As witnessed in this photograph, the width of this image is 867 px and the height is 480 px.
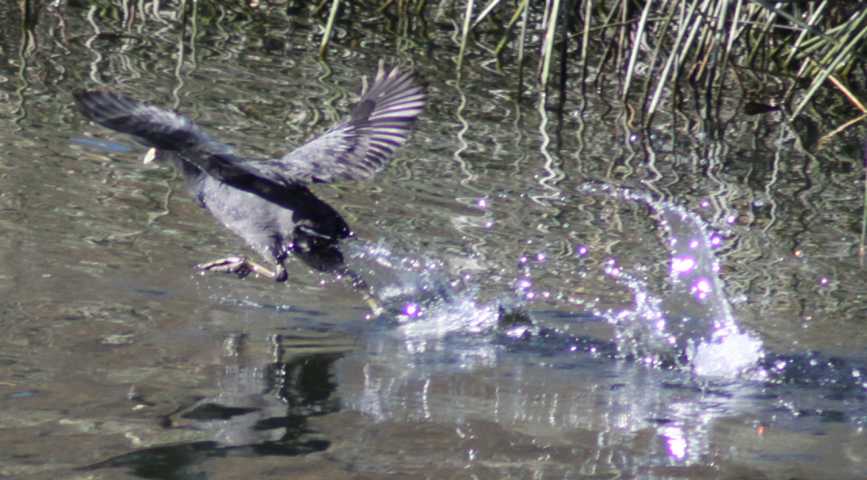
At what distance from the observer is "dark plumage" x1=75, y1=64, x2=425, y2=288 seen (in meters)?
5.30

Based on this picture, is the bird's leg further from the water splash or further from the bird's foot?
the water splash

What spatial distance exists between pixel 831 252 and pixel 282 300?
254 cm

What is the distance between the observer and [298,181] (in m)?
5.23

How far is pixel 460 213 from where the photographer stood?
6344 mm

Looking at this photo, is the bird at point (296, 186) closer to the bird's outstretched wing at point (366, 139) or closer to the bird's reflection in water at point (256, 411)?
the bird's outstretched wing at point (366, 139)

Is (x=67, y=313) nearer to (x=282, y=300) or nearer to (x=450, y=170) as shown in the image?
(x=282, y=300)

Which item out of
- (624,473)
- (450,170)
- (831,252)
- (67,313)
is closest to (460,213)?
(450,170)

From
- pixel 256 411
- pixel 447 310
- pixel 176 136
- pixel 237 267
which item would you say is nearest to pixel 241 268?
pixel 237 267

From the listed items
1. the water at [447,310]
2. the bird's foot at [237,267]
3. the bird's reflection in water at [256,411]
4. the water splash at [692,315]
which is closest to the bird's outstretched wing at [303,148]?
the bird's foot at [237,267]

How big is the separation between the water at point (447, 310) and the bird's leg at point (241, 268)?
0.25 ft

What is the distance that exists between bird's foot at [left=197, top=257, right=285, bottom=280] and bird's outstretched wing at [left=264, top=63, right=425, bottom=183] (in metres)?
0.43

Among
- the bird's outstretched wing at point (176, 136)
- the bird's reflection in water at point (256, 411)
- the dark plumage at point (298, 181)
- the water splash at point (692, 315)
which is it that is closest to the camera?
the bird's reflection in water at point (256, 411)

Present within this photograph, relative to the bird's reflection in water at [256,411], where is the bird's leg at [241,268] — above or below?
above

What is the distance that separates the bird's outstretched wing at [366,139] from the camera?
17.4 feet
